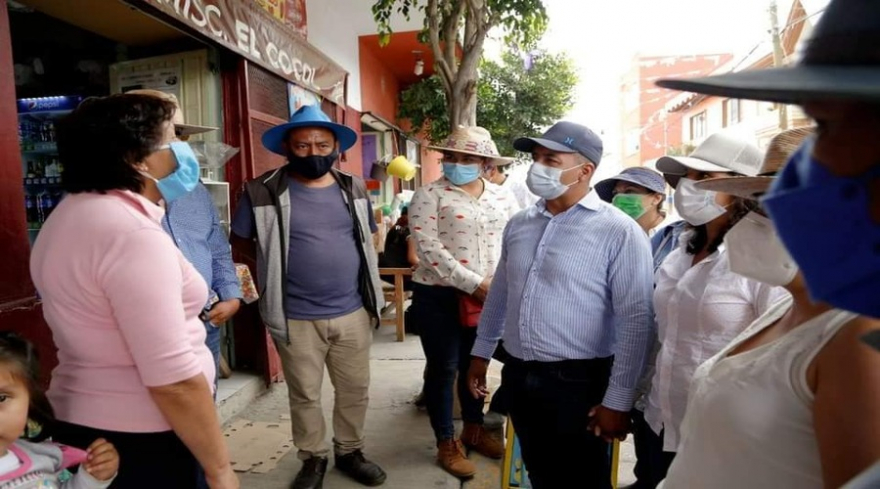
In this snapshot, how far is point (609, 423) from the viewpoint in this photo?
190cm

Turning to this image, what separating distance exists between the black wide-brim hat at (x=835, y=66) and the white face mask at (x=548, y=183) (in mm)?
1614

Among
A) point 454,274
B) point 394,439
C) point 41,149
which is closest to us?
point 454,274

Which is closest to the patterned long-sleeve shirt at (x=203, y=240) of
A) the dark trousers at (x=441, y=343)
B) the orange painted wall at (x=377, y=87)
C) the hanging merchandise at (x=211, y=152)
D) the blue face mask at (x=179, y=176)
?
the hanging merchandise at (x=211, y=152)

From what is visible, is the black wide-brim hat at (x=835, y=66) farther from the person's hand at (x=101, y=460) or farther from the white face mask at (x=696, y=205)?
the person's hand at (x=101, y=460)

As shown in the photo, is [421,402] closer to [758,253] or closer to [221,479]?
[221,479]

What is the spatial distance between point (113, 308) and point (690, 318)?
64.5 inches

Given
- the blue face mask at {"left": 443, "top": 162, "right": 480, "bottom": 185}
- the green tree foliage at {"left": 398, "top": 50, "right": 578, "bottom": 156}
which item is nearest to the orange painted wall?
the green tree foliage at {"left": 398, "top": 50, "right": 578, "bottom": 156}

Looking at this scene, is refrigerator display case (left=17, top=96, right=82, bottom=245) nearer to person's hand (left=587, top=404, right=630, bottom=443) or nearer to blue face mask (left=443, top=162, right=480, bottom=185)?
blue face mask (left=443, top=162, right=480, bottom=185)

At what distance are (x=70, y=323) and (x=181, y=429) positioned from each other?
363 mm

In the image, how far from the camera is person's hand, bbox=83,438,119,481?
1.34m

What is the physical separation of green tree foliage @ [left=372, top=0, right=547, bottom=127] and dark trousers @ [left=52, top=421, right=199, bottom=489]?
443 centimetres

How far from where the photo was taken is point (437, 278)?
3109 mm

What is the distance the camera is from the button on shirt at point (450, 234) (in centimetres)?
311

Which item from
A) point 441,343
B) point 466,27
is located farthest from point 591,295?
point 466,27
